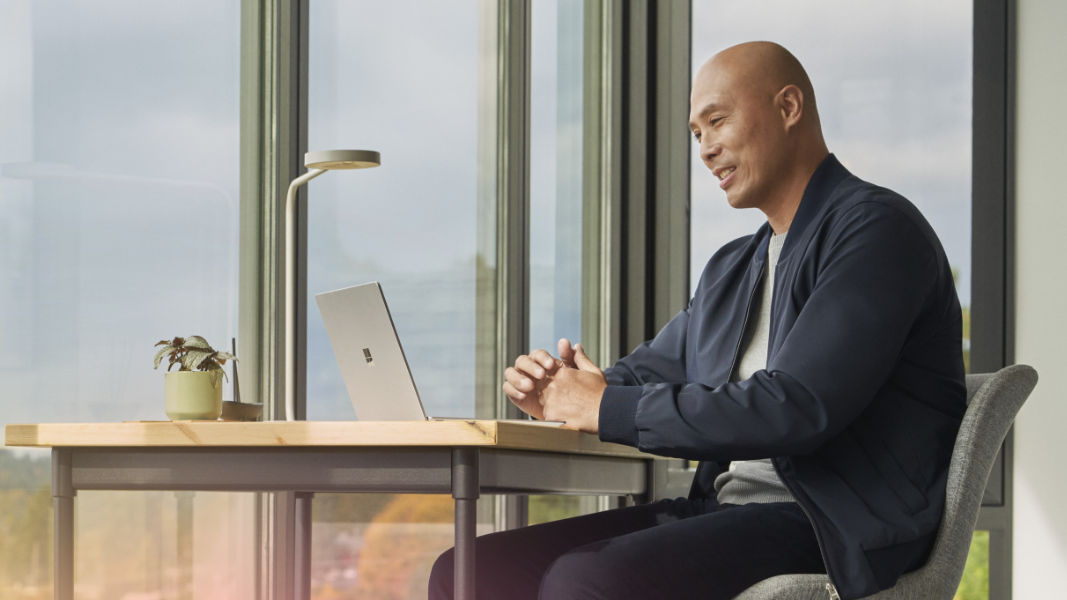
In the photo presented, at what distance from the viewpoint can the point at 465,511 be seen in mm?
1199

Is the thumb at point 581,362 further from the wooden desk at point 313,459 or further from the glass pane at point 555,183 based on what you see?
the glass pane at point 555,183

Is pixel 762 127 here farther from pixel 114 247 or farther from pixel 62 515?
pixel 114 247

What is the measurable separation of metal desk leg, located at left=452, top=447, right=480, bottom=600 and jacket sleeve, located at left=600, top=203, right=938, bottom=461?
20 cm

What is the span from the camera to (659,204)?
3.33 m

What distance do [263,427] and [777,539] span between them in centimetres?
69

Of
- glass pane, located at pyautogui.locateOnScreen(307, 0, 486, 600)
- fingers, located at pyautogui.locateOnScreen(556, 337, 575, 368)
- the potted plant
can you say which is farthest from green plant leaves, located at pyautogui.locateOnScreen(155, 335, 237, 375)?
glass pane, located at pyautogui.locateOnScreen(307, 0, 486, 600)

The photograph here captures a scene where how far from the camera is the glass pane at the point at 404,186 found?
2449mm

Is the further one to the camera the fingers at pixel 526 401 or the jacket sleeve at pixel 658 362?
the jacket sleeve at pixel 658 362

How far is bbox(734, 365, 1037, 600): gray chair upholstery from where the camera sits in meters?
1.24

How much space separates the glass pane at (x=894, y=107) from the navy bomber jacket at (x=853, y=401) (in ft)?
6.20

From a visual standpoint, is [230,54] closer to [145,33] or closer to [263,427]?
[145,33]

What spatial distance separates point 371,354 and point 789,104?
2.64 feet

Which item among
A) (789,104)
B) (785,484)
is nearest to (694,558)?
(785,484)

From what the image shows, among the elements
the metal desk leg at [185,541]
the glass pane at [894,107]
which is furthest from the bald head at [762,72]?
the glass pane at [894,107]
